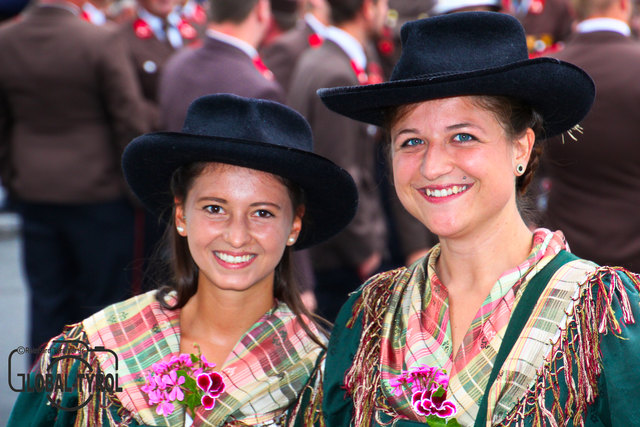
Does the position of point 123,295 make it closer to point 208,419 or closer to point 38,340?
point 38,340

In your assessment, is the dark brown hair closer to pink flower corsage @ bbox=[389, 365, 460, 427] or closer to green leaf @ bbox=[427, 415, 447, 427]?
pink flower corsage @ bbox=[389, 365, 460, 427]

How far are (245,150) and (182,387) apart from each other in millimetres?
794

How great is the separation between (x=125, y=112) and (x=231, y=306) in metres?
2.66

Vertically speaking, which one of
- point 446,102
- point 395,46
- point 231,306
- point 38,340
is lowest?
point 38,340

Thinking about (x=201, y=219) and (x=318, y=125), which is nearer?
(x=201, y=219)

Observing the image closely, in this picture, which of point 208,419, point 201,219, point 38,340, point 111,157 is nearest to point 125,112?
point 111,157

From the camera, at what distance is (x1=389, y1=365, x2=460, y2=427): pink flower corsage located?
2.45 m

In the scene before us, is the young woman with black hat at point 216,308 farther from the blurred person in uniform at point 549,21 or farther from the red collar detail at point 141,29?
the blurred person in uniform at point 549,21

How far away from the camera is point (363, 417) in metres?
2.62

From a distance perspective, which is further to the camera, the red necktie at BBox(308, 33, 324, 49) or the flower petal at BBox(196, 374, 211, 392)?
the red necktie at BBox(308, 33, 324, 49)

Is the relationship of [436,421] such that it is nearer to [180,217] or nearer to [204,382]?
[204,382]

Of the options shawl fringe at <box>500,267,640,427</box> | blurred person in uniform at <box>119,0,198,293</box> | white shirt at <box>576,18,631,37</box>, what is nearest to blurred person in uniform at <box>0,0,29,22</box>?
blurred person in uniform at <box>119,0,198,293</box>

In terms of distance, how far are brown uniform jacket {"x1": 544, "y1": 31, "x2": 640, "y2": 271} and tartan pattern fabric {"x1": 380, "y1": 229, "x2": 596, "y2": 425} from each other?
6.86 feet

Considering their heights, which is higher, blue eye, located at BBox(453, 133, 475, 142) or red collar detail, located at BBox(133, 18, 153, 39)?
red collar detail, located at BBox(133, 18, 153, 39)
